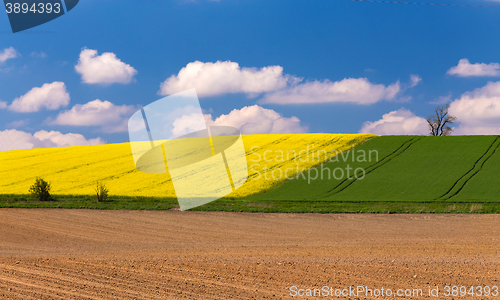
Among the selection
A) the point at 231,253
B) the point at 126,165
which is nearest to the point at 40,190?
the point at 126,165

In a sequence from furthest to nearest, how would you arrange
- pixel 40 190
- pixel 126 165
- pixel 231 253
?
1. pixel 126 165
2. pixel 40 190
3. pixel 231 253

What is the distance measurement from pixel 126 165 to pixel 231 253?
30.1m

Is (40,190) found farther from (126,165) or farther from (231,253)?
(231,253)

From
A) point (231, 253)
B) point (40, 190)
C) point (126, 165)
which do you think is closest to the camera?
point (231, 253)

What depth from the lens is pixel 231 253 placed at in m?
13.4

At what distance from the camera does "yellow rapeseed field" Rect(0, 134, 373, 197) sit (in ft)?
108

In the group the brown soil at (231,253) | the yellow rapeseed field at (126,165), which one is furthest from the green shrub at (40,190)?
the brown soil at (231,253)

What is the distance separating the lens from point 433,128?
6962cm

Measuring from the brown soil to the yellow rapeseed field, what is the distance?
9.38m

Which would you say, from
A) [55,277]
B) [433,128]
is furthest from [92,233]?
[433,128]

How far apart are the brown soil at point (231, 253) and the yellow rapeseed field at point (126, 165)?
30.8 ft

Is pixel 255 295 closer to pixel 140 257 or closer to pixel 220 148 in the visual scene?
pixel 140 257

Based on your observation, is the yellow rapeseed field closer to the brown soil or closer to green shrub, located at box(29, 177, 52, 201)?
green shrub, located at box(29, 177, 52, 201)

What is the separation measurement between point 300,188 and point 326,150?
12.9m
